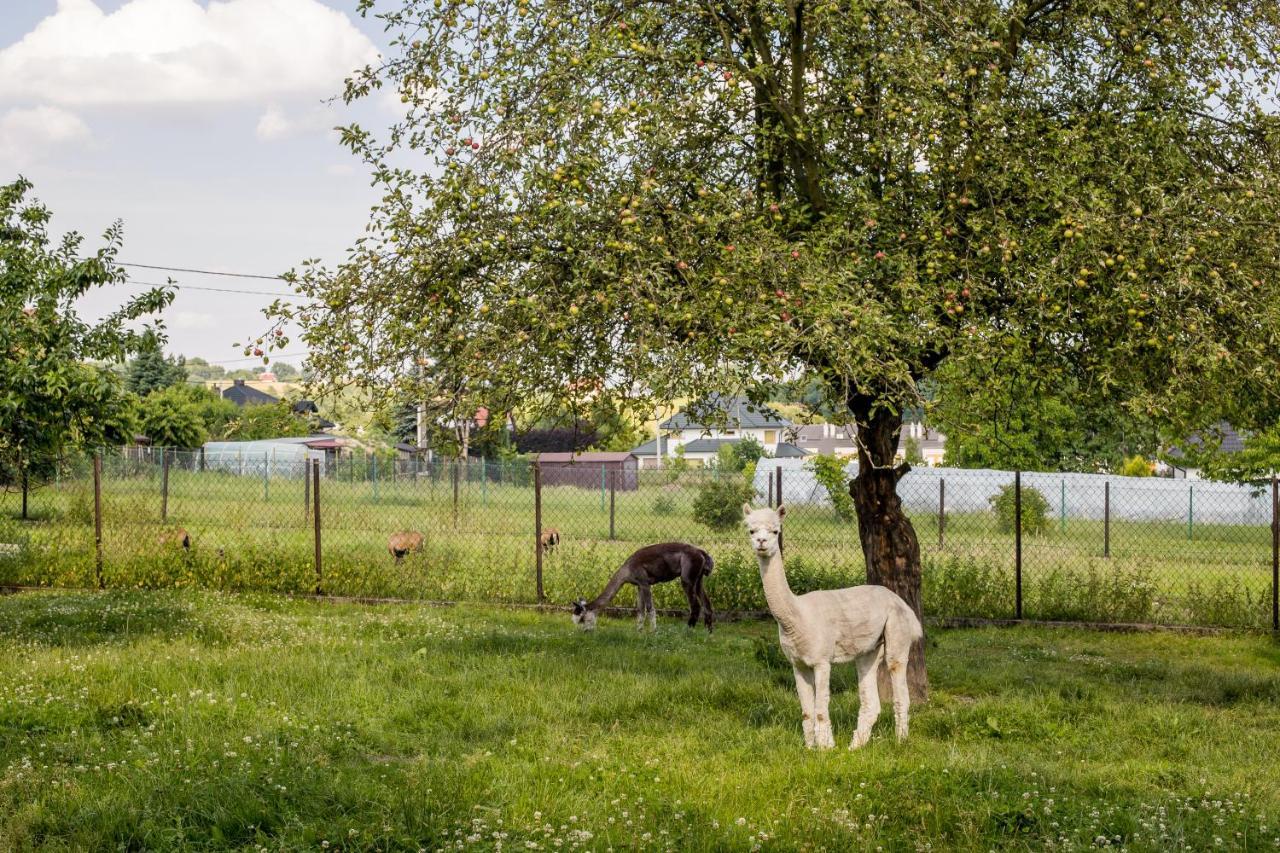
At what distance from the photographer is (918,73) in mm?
9242

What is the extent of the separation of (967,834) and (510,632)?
8332mm

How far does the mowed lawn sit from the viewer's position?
6820mm

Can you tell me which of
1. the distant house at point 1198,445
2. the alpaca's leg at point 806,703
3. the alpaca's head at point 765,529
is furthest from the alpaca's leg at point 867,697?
the distant house at point 1198,445

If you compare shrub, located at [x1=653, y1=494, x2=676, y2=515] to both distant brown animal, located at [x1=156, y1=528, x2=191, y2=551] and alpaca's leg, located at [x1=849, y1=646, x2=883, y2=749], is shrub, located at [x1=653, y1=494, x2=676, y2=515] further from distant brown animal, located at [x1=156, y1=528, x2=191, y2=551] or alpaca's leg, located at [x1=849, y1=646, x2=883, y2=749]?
alpaca's leg, located at [x1=849, y1=646, x2=883, y2=749]

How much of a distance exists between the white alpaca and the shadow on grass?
23.8 feet

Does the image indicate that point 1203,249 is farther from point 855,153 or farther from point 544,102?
point 544,102

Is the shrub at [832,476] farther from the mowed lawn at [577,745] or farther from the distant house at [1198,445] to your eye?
the mowed lawn at [577,745]

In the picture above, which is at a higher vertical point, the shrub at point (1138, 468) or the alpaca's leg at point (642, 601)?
the shrub at point (1138, 468)

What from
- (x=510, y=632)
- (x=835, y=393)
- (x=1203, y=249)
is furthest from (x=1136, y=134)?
(x=510, y=632)

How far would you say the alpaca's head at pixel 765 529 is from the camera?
29.1 feet

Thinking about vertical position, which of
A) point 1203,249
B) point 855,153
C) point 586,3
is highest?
point 586,3

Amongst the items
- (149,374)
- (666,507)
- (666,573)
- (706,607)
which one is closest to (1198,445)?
(666,507)

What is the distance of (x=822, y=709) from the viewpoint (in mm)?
8906

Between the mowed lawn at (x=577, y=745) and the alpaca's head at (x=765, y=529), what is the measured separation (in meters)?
1.48
